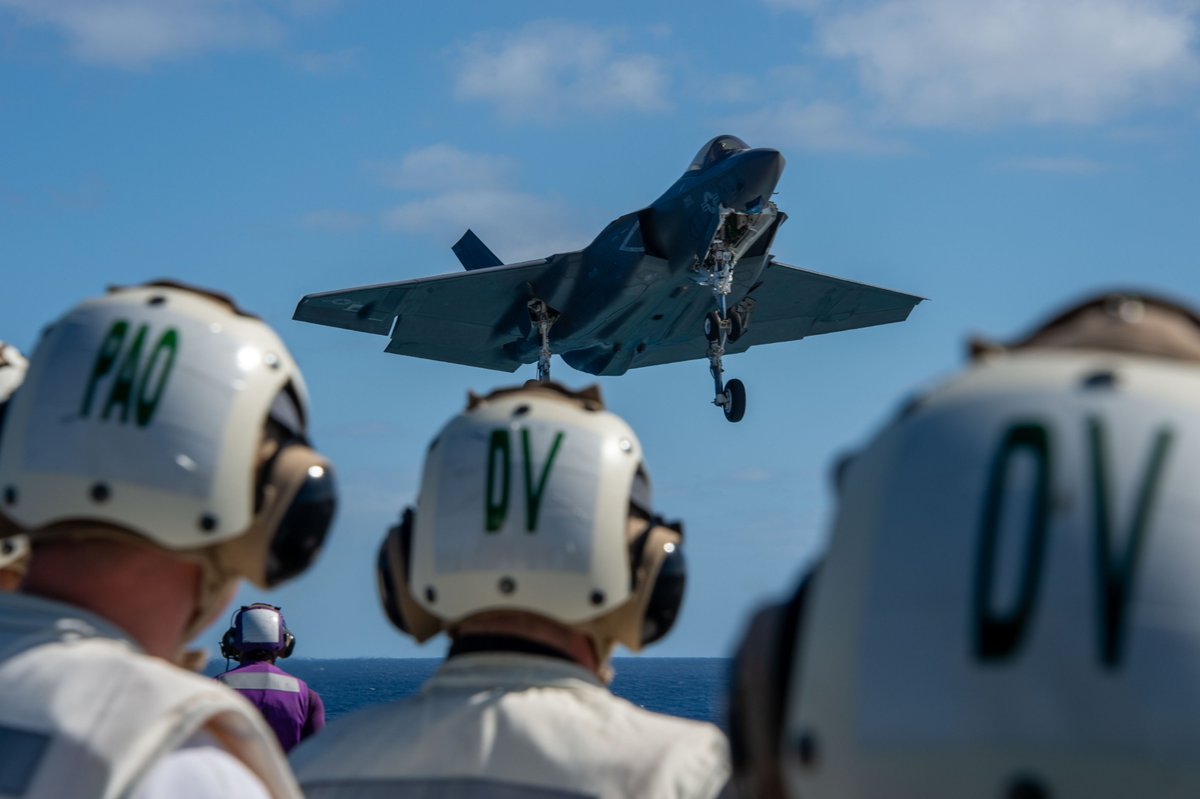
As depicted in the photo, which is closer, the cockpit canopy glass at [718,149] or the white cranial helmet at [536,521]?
the white cranial helmet at [536,521]

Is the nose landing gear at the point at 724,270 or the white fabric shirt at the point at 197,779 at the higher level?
the nose landing gear at the point at 724,270

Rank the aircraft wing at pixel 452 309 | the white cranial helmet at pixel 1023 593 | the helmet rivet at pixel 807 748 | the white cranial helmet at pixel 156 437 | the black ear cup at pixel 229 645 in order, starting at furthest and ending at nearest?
1. the aircraft wing at pixel 452 309
2. the black ear cup at pixel 229 645
3. the white cranial helmet at pixel 156 437
4. the helmet rivet at pixel 807 748
5. the white cranial helmet at pixel 1023 593

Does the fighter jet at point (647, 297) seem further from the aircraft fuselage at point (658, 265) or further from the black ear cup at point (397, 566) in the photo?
the black ear cup at point (397, 566)

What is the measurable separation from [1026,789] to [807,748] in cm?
30

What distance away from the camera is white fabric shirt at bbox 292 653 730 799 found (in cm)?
338

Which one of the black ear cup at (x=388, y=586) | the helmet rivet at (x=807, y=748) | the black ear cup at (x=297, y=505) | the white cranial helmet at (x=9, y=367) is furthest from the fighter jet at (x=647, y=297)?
the helmet rivet at (x=807, y=748)

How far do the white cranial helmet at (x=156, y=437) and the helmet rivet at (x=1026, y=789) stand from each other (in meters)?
1.76

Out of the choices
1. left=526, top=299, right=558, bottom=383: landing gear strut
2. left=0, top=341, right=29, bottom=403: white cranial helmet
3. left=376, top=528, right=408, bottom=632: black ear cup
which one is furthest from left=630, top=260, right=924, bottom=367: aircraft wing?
left=376, top=528, right=408, bottom=632: black ear cup

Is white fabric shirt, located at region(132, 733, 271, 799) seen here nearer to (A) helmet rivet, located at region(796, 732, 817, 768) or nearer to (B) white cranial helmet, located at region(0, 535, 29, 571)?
(A) helmet rivet, located at region(796, 732, 817, 768)

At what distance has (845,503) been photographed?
176 cm

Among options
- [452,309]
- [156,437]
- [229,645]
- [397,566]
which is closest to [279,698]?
[229,645]

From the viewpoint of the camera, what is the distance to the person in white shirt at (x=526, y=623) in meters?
3.42

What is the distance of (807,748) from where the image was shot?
5.59 ft

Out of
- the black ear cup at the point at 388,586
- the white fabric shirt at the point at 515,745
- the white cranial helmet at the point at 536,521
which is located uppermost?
the white cranial helmet at the point at 536,521
